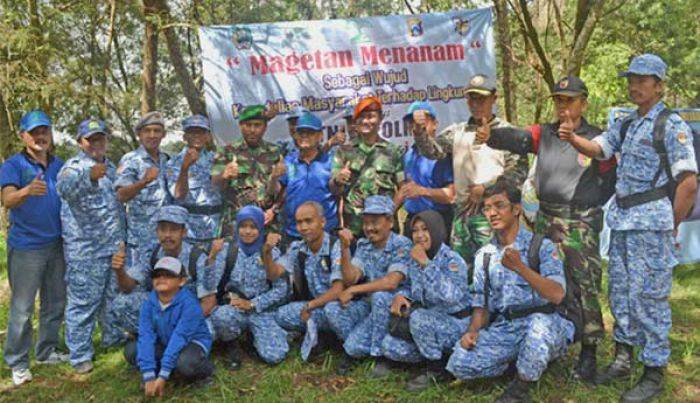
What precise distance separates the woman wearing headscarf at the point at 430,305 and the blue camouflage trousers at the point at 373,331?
79 mm

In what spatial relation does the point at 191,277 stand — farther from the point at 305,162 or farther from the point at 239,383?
the point at 305,162

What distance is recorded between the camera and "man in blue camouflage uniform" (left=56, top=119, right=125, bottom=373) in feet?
14.0

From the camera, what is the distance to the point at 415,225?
3906mm

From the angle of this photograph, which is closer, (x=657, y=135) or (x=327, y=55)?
(x=657, y=135)

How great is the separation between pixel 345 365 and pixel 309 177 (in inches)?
58.9

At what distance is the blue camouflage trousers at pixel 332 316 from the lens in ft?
13.5

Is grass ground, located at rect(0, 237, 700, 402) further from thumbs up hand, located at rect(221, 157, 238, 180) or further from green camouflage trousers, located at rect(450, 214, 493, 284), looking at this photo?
thumbs up hand, located at rect(221, 157, 238, 180)

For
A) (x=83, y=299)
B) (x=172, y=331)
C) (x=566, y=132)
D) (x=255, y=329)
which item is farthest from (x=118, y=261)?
(x=566, y=132)

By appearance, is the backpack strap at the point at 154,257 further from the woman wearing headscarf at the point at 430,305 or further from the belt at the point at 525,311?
the belt at the point at 525,311

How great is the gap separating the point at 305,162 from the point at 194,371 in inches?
72.2

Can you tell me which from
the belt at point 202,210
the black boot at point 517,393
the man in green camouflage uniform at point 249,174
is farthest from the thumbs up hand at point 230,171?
the black boot at point 517,393

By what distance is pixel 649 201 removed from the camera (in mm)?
3441

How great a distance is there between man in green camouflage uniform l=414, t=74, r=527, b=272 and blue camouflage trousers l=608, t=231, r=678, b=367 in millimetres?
911

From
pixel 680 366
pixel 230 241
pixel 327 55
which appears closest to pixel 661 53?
pixel 327 55
